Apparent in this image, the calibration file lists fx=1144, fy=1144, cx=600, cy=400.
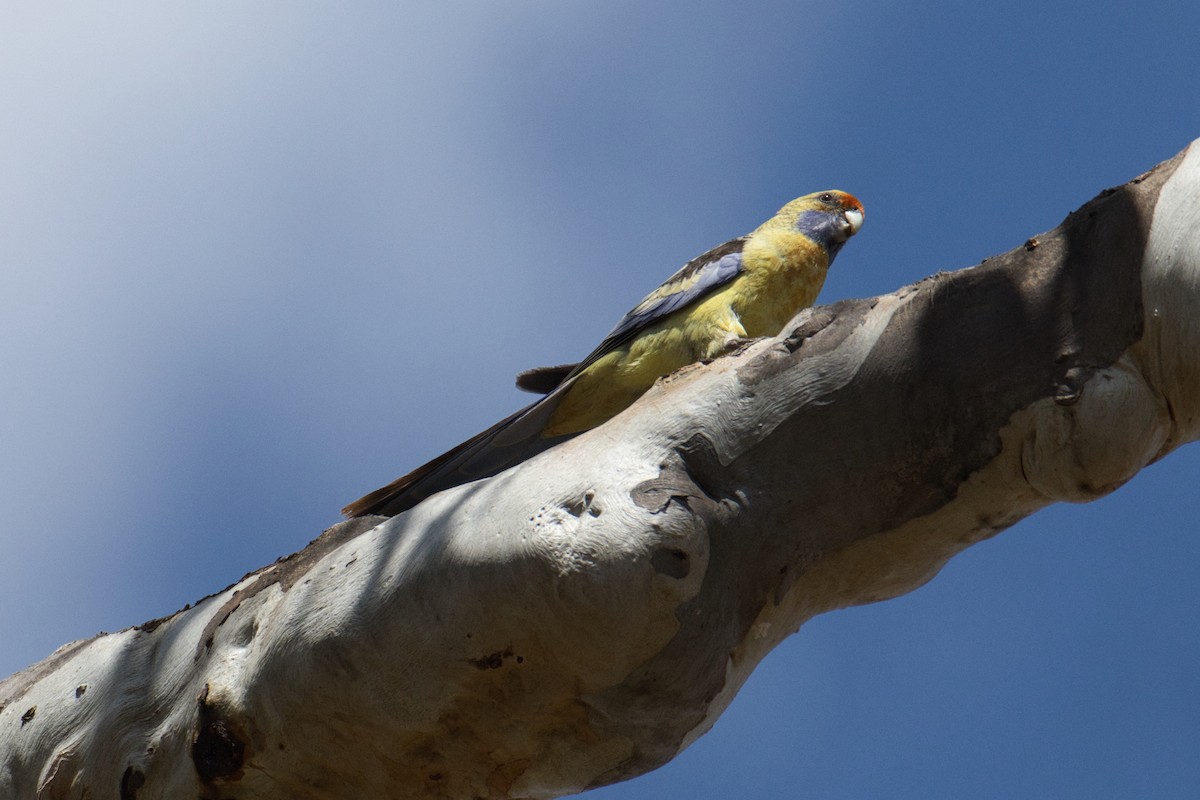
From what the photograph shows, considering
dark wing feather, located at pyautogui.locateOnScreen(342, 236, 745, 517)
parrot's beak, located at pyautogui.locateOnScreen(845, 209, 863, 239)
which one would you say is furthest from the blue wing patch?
parrot's beak, located at pyautogui.locateOnScreen(845, 209, 863, 239)

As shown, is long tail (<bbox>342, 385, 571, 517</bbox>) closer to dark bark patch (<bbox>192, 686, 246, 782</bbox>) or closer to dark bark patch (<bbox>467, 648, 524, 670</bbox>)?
dark bark patch (<bbox>192, 686, 246, 782</bbox>)

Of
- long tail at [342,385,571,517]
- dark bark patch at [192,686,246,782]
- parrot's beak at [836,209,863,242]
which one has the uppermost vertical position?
long tail at [342,385,571,517]

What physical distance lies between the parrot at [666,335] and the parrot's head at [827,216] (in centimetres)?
24

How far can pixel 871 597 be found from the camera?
3.03m

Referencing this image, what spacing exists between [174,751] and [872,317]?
81.8 inches

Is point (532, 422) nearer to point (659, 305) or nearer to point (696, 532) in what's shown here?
point (659, 305)

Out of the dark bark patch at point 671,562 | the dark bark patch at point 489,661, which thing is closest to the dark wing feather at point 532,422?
the dark bark patch at point 489,661

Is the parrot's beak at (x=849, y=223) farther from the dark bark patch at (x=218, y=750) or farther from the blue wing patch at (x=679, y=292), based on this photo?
the dark bark patch at (x=218, y=750)

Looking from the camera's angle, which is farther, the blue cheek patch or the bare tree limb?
the blue cheek patch

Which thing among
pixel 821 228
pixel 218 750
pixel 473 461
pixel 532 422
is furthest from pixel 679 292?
pixel 218 750

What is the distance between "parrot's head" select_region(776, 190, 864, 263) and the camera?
6266mm

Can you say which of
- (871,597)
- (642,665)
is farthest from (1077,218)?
(642,665)

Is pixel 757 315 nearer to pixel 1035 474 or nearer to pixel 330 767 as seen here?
pixel 1035 474

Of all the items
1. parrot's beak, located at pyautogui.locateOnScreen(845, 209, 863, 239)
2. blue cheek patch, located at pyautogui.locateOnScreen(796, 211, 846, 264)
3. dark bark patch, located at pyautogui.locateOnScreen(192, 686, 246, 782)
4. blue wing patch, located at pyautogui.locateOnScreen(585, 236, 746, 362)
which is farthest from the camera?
parrot's beak, located at pyautogui.locateOnScreen(845, 209, 863, 239)
